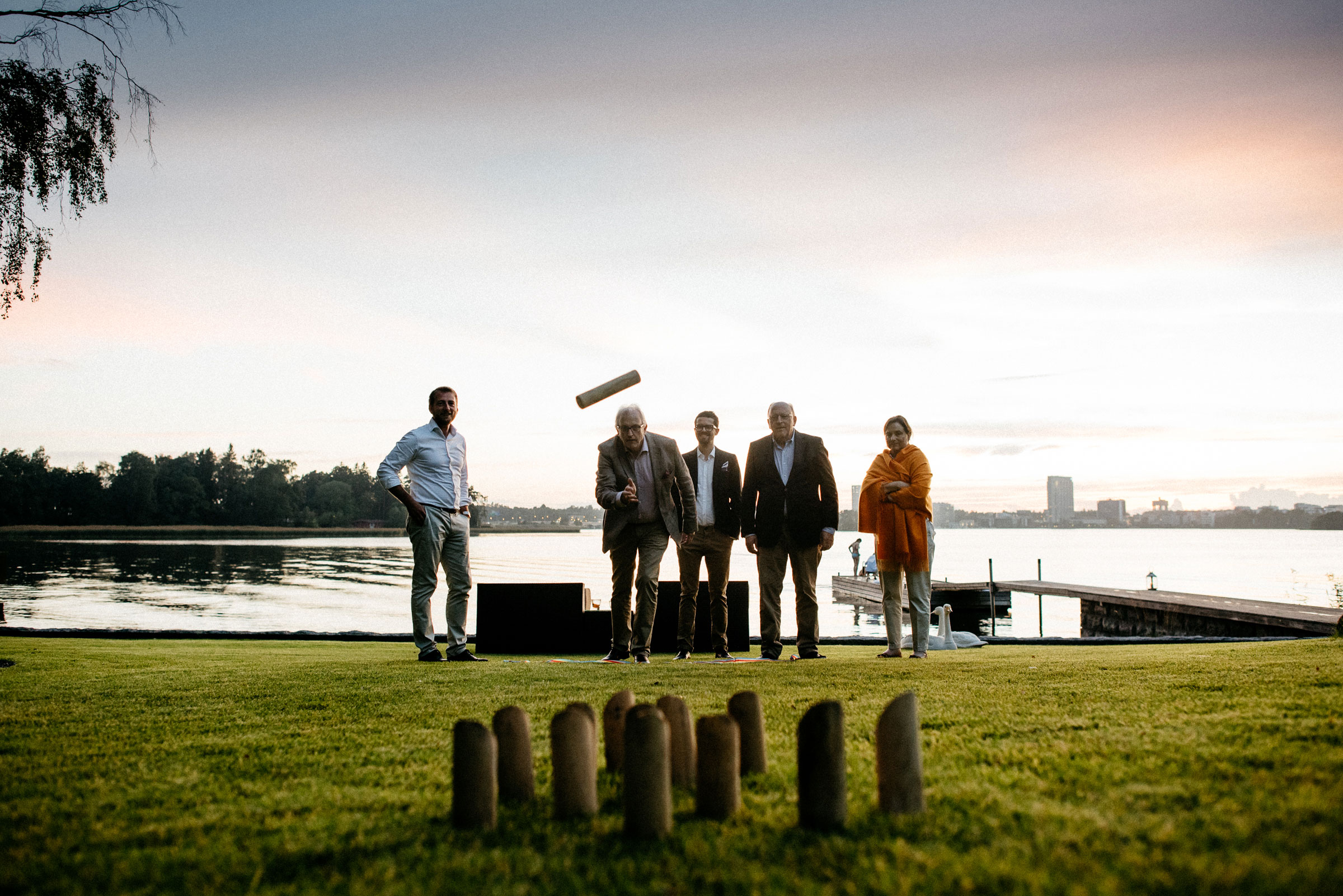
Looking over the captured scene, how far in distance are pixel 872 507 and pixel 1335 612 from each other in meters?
17.8

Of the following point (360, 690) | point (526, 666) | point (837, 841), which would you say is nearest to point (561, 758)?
point (837, 841)

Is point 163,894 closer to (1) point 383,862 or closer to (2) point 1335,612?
(1) point 383,862

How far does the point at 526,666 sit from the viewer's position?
6805 mm

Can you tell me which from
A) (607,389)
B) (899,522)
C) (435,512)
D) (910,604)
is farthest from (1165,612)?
(435,512)

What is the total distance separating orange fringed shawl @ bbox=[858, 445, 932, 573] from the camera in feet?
26.1

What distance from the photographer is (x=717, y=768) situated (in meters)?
2.40

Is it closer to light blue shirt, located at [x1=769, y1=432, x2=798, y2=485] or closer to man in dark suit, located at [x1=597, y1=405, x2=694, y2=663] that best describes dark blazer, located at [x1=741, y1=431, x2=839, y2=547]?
light blue shirt, located at [x1=769, y1=432, x2=798, y2=485]

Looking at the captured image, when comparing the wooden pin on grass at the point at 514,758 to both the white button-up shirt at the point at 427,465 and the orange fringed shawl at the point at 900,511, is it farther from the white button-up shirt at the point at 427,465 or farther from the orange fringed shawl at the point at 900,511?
the orange fringed shawl at the point at 900,511

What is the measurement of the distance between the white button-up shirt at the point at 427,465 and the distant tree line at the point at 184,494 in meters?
135

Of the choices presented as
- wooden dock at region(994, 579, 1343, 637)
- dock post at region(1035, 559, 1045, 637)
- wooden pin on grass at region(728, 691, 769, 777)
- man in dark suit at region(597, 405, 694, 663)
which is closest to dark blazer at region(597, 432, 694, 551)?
man in dark suit at region(597, 405, 694, 663)

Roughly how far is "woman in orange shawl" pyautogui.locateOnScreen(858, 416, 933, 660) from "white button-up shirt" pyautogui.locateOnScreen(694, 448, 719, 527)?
1483 millimetres

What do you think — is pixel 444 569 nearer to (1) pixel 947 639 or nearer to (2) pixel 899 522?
(2) pixel 899 522

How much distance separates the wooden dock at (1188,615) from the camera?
1797 centimetres

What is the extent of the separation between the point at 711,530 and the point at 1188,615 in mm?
20527
